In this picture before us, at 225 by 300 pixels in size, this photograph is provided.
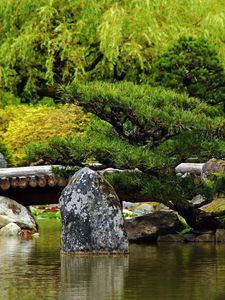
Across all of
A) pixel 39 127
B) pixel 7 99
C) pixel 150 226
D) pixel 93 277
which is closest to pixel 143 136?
pixel 150 226

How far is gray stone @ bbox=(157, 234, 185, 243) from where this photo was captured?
923 inches

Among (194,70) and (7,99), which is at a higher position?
(194,70)

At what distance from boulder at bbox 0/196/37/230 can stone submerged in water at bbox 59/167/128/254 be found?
299 inches

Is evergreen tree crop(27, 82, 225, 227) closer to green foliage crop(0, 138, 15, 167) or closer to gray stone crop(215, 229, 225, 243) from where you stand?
gray stone crop(215, 229, 225, 243)

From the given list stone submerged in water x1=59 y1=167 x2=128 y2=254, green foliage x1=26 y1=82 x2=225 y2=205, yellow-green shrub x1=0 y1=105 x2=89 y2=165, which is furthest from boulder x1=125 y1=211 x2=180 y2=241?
yellow-green shrub x1=0 y1=105 x2=89 y2=165

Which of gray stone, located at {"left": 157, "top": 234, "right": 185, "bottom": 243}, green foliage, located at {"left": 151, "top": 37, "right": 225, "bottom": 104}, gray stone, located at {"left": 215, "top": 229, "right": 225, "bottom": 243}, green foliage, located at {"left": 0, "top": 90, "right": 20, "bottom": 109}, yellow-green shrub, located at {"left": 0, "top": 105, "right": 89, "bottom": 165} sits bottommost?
gray stone, located at {"left": 157, "top": 234, "right": 185, "bottom": 243}

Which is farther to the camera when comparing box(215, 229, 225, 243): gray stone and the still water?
box(215, 229, 225, 243): gray stone

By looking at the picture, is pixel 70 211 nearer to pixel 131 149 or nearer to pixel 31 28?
pixel 131 149

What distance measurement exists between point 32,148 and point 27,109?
19.0 meters

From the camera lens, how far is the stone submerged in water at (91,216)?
64.6 ft

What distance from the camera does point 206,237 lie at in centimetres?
2331

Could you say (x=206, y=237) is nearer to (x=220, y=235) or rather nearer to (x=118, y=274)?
(x=220, y=235)

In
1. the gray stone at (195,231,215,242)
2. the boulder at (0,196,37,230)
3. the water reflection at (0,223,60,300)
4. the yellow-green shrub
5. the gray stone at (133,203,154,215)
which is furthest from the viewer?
the yellow-green shrub

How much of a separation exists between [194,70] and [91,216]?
12.0m
